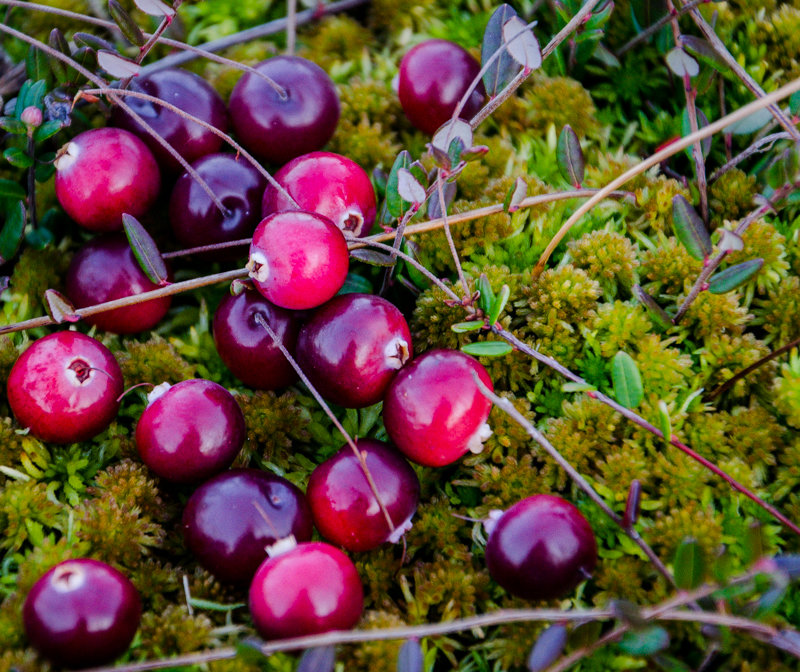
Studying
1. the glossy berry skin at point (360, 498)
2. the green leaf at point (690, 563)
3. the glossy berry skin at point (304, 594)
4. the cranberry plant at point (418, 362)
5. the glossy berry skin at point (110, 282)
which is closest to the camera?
the green leaf at point (690, 563)

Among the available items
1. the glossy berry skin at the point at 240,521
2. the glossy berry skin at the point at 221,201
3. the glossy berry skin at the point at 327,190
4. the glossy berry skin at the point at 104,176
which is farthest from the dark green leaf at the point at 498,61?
the glossy berry skin at the point at 240,521

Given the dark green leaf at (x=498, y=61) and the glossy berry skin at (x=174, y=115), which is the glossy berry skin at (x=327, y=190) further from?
the dark green leaf at (x=498, y=61)

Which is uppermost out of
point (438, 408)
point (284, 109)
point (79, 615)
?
point (284, 109)

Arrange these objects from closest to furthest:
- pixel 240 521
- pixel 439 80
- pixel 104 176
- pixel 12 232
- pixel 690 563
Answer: pixel 690 563, pixel 240 521, pixel 104 176, pixel 12 232, pixel 439 80

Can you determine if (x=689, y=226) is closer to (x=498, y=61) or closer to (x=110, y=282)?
(x=498, y=61)

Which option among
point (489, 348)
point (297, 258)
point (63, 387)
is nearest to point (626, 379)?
point (489, 348)

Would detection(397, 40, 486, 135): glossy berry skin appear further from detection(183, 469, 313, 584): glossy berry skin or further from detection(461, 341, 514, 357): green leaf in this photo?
detection(183, 469, 313, 584): glossy berry skin

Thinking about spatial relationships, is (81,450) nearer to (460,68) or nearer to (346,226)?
(346,226)
